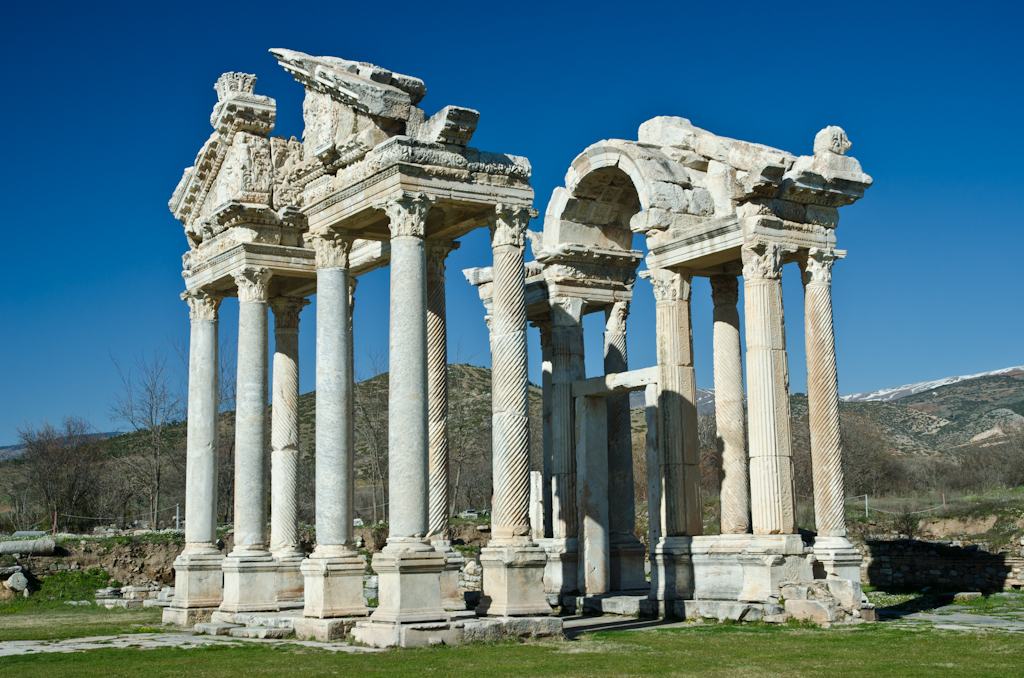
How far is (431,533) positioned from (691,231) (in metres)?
8.60

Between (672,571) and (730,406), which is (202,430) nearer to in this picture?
(672,571)

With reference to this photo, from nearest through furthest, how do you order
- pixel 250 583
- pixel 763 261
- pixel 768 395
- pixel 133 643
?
pixel 133 643 → pixel 250 583 → pixel 768 395 → pixel 763 261

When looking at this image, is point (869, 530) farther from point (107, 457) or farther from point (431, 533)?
point (107, 457)

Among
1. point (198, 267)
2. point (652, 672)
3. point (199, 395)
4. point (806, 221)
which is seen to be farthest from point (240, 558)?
point (806, 221)

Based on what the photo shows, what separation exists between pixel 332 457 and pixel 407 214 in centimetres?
447

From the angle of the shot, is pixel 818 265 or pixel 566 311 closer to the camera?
pixel 818 265

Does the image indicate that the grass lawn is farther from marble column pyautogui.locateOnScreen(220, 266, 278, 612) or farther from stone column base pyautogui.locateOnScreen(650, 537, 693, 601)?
marble column pyautogui.locateOnScreen(220, 266, 278, 612)

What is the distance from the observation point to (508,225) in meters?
18.4

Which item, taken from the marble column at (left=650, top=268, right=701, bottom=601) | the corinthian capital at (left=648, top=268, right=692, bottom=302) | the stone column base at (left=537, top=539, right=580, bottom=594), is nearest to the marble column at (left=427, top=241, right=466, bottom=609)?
the marble column at (left=650, top=268, right=701, bottom=601)

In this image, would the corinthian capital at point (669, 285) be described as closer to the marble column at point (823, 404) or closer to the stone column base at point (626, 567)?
the marble column at point (823, 404)

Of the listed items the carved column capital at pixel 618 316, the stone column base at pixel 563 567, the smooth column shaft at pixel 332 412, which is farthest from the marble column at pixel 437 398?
the carved column capital at pixel 618 316

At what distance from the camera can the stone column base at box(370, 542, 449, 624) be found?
1628 centimetres

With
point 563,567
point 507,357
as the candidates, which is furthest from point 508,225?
point 563,567

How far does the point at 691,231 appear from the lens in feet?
75.7
